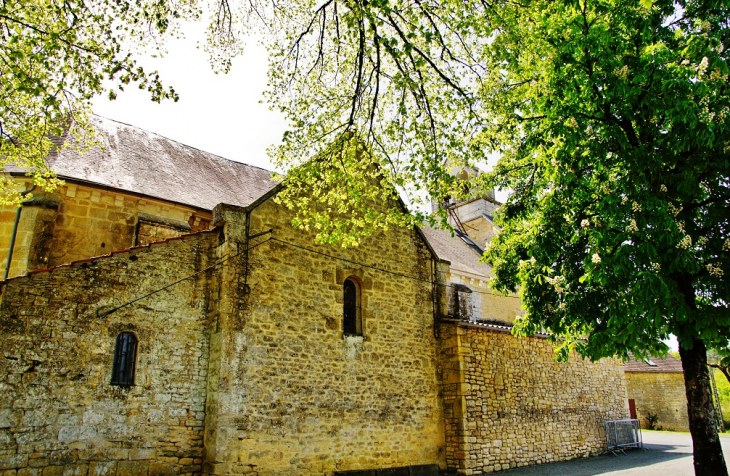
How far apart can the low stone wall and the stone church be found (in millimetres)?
15739

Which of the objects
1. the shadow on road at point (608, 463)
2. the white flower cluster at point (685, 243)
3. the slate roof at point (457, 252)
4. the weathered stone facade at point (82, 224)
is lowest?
the shadow on road at point (608, 463)

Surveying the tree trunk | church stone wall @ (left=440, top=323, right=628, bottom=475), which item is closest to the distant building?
church stone wall @ (left=440, top=323, right=628, bottom=475)

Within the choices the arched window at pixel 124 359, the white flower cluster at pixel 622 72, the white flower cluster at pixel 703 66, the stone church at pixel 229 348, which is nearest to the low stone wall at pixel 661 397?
the stone church at pixel 229 348

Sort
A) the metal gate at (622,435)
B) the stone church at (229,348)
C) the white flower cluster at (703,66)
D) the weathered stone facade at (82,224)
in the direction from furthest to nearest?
the metal gate at (622,435) < the weathered stone facade at (82,224) < the stone church at (229,348) < the white flower cluster at (703,66)

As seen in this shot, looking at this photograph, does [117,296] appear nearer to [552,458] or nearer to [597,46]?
[597,46]

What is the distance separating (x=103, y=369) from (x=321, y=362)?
4.27 m

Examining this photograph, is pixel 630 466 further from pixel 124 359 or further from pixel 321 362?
pixel 124 359

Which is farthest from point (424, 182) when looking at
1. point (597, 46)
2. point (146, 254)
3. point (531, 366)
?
point (531, 366)

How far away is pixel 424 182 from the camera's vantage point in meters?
9.84

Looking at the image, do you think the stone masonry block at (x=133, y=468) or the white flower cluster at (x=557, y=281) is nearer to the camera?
the stone masonry block at (x=133, y=468)

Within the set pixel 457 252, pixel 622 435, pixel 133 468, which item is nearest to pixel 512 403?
pixel 622 435

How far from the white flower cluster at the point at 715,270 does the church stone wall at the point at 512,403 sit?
6.78m

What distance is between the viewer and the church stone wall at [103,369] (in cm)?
767

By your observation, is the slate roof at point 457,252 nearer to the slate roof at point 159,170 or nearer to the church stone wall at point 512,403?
the church stone wall at point 512,403
